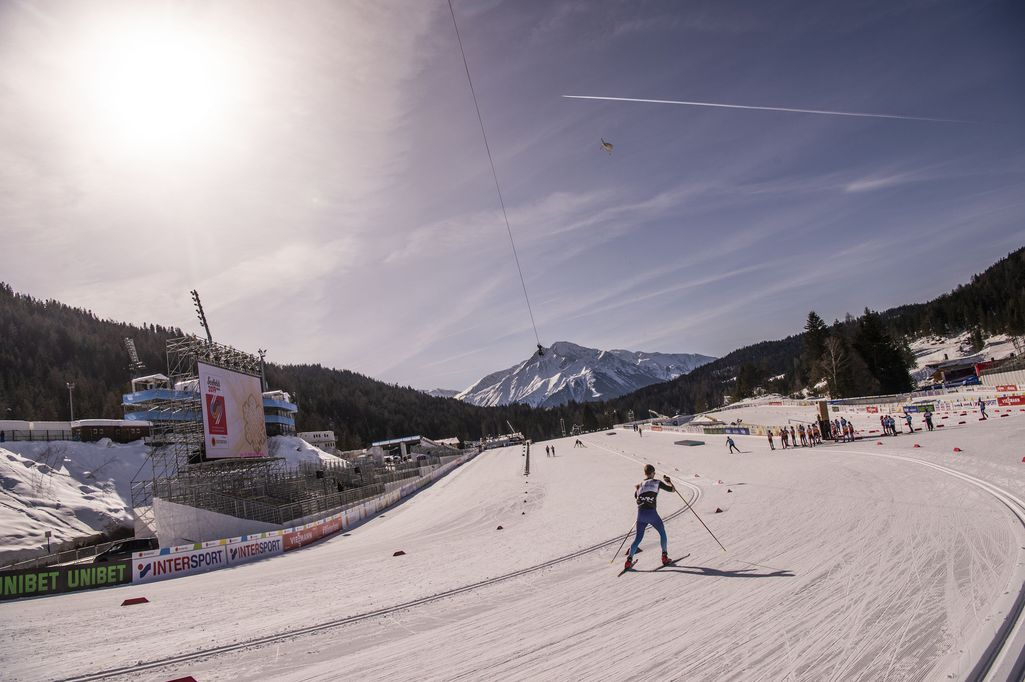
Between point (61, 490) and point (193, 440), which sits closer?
point (193, 440)

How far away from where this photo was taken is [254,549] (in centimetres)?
2114

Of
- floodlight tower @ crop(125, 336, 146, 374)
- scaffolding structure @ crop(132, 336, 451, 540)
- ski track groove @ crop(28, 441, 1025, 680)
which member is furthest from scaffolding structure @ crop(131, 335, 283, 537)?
floodlight tower @ crop(125, 336, 146, 374)

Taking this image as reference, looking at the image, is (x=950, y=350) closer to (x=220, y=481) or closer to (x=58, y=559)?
(x=220, y=481)

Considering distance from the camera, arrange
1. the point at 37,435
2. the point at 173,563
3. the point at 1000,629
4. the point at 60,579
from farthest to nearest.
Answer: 1. the point at 37,435
2. the point at 173,563
3. the point at 60,579
4. the point at 1000,629

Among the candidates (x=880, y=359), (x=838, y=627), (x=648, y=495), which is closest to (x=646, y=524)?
(x=648, y=495)

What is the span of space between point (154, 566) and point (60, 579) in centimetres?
254

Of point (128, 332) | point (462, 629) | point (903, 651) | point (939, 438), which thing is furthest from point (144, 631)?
point (128, 332)

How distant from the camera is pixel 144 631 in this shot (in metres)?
9.02

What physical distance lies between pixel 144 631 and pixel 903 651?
11.4 meters

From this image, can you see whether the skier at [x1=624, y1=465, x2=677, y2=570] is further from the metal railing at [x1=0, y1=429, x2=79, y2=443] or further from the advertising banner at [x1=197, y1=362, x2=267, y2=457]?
the metal railing at [x1=0, y1=429, x2=79, y2=443]

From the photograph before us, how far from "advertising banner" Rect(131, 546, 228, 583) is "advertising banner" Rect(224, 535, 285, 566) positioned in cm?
37

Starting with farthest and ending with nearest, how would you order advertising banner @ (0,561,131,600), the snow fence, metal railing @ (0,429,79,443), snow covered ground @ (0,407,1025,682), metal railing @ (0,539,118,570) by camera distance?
1. metal railing @ (0,429,79,443)
2. metal railing @ (0,539,118,570)
3. the snow fence
4. advertising banner @ (0,561,131,600)
5. snow covered ground @ (0,407,1025,682)

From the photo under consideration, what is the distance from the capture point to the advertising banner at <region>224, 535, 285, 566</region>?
20062mm

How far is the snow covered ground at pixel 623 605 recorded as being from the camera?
16.9 feet
